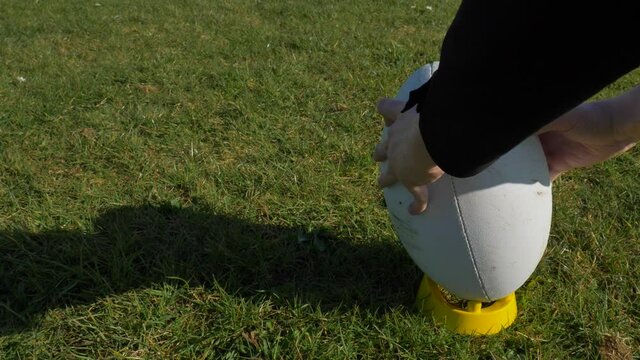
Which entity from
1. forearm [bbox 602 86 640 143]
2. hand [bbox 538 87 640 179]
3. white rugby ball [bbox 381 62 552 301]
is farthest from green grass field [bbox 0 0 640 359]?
forearm [bbox 602 86 640 143]

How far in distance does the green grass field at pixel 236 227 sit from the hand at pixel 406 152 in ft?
1.46

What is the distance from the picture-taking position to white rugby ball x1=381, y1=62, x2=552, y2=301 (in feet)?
6.14

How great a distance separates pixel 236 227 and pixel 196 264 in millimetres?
286

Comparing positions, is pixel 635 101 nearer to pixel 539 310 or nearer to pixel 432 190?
pixel 432 190

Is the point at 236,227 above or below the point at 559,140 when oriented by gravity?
below

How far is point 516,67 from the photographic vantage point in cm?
104

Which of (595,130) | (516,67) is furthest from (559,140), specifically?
(516,67)

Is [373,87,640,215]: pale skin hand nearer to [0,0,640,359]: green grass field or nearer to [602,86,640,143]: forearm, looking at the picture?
[602,86,640,143]: forearm

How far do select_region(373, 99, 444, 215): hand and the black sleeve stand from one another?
0.57ft

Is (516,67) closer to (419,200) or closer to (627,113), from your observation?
(419,200)

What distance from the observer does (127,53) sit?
520 cm

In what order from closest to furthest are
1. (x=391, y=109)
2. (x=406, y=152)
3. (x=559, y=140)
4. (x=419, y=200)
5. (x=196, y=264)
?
(x=406, y=152) → (x=391, y=109) → (x=419, y=200) → (x=559, y=140) → (x=196, y=264)

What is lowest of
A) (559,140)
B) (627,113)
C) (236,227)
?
(236,227)

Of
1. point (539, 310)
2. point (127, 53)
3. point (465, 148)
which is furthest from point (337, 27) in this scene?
point (465, 148)
